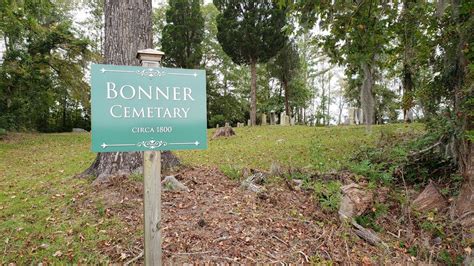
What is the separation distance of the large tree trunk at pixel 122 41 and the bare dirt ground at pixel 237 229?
13.6 inches

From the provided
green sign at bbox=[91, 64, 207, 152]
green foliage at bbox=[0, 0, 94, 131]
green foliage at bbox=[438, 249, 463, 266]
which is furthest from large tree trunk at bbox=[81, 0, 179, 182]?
green foliage at bbox=[0, 0, 94, 131]

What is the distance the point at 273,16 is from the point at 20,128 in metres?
13.8

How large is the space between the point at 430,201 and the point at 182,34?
1719 cm

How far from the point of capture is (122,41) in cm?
407

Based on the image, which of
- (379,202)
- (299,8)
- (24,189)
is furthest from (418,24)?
(24,189)

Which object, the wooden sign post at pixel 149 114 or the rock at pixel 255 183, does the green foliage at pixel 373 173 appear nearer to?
the rock at pixel 255 183

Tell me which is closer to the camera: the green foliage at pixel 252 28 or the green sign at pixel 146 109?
the green sign at pixel 146 109

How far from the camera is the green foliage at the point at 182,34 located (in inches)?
720

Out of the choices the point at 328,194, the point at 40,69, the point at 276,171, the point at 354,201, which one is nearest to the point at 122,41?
the point at 276,171

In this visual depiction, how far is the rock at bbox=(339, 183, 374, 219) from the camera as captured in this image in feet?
11.4

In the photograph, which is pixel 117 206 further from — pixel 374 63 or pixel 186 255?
pixel 374 63

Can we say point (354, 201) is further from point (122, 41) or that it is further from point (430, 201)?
point (122, 41)

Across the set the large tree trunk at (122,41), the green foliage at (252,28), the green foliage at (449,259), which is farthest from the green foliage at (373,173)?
the green foliage at (252,28)

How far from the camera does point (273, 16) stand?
15.8 m
